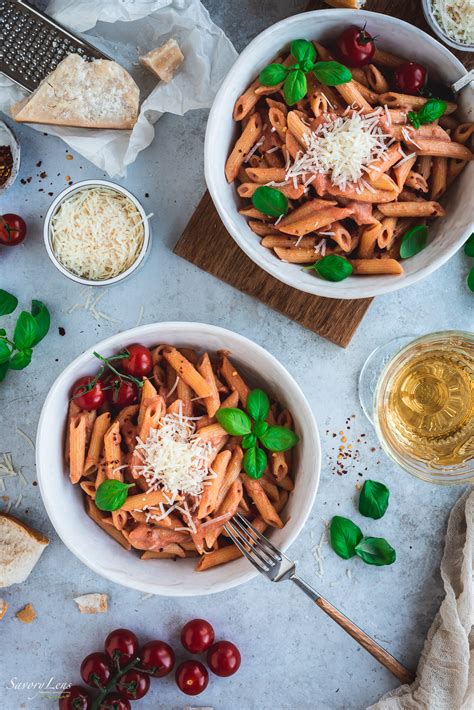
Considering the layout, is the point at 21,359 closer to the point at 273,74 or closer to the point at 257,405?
the point at 257,405

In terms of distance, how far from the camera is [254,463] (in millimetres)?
2041

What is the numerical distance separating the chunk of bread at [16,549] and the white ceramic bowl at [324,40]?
1.23 meters

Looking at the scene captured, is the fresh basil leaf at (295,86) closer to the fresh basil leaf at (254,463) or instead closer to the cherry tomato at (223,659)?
the fresh basil leaf at (254,463)

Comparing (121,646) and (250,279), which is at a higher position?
(250,279)

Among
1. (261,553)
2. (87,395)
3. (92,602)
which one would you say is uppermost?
(87,395)

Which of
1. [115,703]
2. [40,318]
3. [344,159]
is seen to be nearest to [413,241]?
[344,159]

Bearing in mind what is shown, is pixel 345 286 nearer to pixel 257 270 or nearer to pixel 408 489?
pixel 257 270

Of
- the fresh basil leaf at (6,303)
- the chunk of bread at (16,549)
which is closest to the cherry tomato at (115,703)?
the chunk of bread at (16,549)

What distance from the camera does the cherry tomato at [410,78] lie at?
200 cm

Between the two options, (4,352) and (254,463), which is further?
(4,352)

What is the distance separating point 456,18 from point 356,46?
448 millimetres

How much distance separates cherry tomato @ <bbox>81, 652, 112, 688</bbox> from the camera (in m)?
2.43

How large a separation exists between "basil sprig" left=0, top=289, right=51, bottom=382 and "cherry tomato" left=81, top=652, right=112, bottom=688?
3.34 feet

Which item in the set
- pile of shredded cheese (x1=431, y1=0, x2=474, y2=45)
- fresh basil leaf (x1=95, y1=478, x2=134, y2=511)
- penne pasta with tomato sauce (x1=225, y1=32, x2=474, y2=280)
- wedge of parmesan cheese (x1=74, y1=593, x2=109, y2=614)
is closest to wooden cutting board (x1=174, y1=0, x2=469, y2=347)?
penne pasta with tomato sauce (x1=225, y1=32, x2=474, y2=280)
